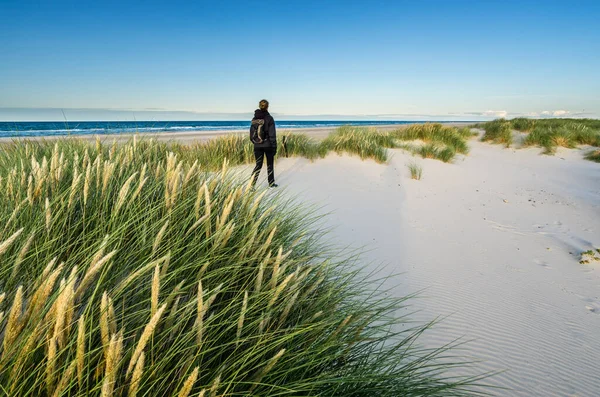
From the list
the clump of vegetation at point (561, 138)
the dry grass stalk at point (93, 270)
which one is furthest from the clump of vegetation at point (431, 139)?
the dry grass stalk at point (93, 270)

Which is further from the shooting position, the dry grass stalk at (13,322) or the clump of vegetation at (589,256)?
the clump of vegetation at (589,256)

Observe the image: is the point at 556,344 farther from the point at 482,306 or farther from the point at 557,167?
the point at 557,167

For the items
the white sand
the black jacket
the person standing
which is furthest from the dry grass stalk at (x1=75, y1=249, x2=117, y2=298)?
the black jacket

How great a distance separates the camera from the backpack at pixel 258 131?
7.74 m

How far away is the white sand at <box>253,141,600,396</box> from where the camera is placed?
9.16 feet

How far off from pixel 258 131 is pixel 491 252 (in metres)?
5.50

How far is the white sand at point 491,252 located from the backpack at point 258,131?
1.42 meters

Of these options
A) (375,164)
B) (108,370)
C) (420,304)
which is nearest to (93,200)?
(108,370)

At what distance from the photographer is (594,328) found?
317cm

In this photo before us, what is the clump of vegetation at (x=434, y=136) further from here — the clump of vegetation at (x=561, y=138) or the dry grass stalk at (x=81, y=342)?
the dry grass stalk at (x=81, y=342)

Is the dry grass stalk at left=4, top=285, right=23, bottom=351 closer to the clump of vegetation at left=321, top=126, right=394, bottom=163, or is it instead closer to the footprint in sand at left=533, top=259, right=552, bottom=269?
the footprint in sand at left=533, top=259, right=552, bottom=269

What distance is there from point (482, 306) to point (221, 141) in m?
8.62

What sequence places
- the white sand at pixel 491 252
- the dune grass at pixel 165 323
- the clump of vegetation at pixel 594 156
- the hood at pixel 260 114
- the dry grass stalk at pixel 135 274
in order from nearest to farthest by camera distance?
the dune grass at pixel 165 323 < the dry grass stalk at pixel 135 274 < the white sand at pixel 491 252 < the hood at pixel 260 114 < the clump of vegetation at pixel 594 156

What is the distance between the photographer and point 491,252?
5016 mm
